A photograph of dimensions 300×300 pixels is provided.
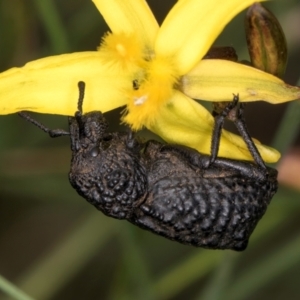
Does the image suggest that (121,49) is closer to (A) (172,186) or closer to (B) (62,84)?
(B) (62,84)

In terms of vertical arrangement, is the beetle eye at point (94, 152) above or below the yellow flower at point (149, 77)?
below

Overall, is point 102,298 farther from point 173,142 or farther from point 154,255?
point 173,142

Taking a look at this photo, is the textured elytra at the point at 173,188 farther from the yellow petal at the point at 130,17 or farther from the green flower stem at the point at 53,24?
the green flower stem at the point at 53,24

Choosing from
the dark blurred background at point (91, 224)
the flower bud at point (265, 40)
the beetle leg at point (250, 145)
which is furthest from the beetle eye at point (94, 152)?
the dark blurred background at point (91, 224)

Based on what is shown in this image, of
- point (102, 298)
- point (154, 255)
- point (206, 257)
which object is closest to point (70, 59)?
point (206, 257)

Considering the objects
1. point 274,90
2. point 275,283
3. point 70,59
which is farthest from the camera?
point 275,283

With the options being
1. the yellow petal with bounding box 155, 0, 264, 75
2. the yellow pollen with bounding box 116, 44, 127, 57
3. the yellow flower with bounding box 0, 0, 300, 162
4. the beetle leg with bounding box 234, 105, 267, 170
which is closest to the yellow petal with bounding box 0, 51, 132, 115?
the yellow flower with bounding box 0, 0, 300, 162

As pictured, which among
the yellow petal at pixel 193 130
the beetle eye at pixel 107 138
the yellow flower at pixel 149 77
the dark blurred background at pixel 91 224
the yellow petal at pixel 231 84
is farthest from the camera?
the dark blurred background at pixel 91 224
